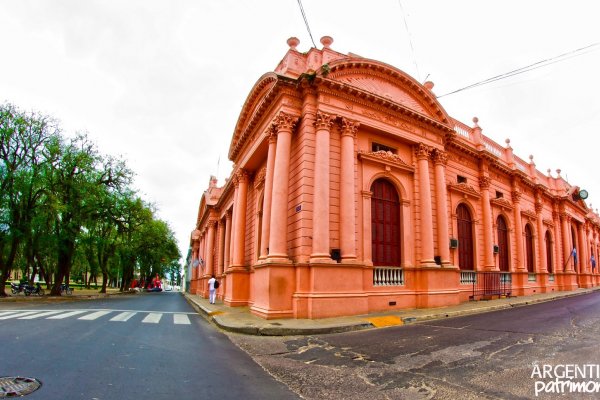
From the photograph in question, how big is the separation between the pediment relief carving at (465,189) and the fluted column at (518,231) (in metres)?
4.47

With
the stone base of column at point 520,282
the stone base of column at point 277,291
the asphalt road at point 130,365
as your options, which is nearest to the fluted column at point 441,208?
the stone base of column at point 277,291

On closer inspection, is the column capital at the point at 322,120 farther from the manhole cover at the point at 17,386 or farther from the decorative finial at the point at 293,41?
the manhole cover at the point at 17,386

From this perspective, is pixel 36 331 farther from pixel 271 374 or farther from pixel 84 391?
pixel 271 374

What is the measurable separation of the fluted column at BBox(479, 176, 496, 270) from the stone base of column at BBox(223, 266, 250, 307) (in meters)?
12.3

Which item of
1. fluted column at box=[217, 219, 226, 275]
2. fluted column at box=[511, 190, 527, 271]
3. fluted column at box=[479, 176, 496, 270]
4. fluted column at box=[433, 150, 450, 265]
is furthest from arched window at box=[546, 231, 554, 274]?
fluted column at box=[217, 219, 226, 275]

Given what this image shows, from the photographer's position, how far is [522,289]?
65.4 feet

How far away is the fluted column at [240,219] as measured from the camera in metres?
16.9

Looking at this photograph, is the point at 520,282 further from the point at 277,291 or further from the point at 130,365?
the point at 130,365

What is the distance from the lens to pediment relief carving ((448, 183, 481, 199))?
17.2 metres

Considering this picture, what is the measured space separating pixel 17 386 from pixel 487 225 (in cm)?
1952

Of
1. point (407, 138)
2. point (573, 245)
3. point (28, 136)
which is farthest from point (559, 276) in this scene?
point (28, 136)

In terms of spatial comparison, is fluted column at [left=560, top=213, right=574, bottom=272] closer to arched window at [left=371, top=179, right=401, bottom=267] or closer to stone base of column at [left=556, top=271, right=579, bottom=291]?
stone base of column at [left=556, top=271, right=579, bottom=291]

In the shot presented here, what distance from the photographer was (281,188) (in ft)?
40.2

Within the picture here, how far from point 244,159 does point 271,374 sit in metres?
13.8
